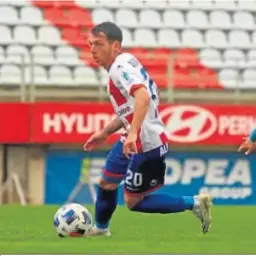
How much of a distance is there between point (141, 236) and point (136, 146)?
1418 mm

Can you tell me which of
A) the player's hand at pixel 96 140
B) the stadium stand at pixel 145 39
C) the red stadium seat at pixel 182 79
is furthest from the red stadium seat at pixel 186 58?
the player's hand at pixel 96 140

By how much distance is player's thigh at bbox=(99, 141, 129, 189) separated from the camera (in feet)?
25.8

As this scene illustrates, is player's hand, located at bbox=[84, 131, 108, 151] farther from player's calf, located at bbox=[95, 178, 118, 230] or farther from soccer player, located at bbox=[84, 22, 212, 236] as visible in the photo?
player's calf, located at bbox=[95, 178, 118, 230]

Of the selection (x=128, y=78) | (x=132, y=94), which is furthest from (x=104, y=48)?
(x=132, y=94)

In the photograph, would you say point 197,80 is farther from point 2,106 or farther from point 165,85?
point 2,106

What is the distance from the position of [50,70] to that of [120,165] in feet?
36.9

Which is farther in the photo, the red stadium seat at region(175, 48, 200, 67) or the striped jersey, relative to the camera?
the red stadium seat at region(175, 48, 200, 67)

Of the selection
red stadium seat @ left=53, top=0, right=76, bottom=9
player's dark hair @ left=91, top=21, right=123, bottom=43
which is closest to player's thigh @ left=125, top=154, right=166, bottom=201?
player's dark hair @ left=91, top=21, right=123, bottom=43

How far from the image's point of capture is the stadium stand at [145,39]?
18.8m

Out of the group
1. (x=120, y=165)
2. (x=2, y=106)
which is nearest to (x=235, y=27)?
(x=2, y=106)

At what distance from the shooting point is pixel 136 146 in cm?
731

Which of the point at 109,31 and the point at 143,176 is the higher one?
the point at 109,31

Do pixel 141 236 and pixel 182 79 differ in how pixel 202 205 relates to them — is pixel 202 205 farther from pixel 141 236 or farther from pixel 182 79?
pixel 182 79

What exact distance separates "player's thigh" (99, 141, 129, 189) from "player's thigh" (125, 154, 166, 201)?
14 cm
